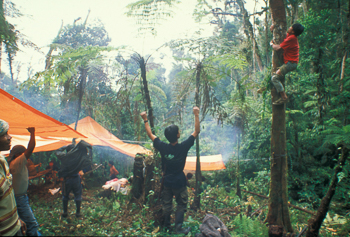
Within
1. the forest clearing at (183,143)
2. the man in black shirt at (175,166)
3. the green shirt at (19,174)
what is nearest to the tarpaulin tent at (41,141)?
the forest clearing at (183,143)

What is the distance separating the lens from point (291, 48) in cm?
286

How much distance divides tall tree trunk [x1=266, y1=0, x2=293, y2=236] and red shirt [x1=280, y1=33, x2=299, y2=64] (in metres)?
0.11

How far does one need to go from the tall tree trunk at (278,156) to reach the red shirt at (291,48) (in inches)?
4.3

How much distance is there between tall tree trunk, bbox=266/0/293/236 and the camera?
2.94m

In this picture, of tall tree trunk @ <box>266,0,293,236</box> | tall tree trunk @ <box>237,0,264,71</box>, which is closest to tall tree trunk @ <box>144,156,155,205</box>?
tall tree trunk @ <box>266,0,293,236</box>

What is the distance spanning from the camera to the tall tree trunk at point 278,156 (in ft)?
9.63

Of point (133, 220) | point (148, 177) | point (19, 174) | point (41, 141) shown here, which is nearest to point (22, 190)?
point (19, 174)

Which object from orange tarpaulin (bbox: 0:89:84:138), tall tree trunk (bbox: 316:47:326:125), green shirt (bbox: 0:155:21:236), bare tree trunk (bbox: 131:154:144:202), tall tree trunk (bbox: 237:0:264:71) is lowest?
bare tree trunk (bbox: 131:154:144:202)

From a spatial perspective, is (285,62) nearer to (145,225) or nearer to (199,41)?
(199,41)

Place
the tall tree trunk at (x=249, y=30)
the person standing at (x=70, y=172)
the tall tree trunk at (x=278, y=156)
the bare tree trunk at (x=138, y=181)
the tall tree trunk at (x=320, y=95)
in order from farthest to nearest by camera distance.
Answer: the tall tree trunk at (x=249, y=30), the tall tree trunk at (x=320, y=95), the bare tree trunk at (x=138, y=181), the person standing at (x=70, y=172), the tall tree trunk at (x=278, y=156)

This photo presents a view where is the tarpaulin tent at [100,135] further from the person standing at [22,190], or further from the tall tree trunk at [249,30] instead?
the tall tree trunk at [249,30]

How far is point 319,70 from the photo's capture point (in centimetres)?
544

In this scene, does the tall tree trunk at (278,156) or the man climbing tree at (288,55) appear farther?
the tall tree trunk at (278,156)

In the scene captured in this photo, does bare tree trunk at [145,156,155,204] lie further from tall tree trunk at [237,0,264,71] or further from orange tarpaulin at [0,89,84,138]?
tall tree trunk at [237,0,264,71]
